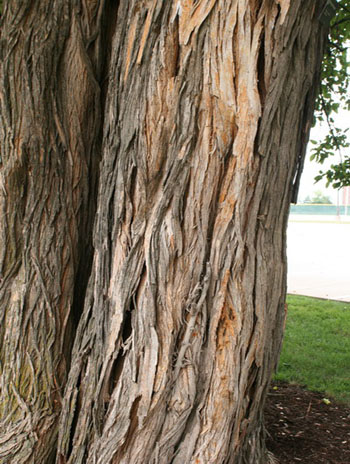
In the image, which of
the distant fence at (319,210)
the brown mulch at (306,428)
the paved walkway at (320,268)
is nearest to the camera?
the brown mulch at (306,428)

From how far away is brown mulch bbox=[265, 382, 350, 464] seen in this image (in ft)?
11.8

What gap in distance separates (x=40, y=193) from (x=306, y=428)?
2602mm

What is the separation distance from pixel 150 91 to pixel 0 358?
196 centimetres

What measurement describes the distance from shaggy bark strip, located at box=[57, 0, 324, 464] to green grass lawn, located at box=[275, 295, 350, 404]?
263 cm

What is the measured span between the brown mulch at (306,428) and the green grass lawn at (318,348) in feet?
1.16

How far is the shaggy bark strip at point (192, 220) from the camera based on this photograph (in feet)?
8.45

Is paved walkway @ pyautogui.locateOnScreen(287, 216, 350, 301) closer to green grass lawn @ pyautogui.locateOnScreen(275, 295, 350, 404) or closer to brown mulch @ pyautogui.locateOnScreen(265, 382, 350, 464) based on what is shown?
green grass lawn @ pyautogui.locateOnScreen(275, 295, 350, 404)

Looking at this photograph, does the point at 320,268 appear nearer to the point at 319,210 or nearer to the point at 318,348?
the point at 318,348

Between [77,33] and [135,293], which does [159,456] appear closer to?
[135,293]

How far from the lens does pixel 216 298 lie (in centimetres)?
265

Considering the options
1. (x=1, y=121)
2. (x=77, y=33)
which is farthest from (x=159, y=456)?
(x=77, y=33)

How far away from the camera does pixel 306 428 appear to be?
403 cm

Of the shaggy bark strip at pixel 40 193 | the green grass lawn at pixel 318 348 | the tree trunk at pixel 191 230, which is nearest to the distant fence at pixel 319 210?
the green grass lawn at pixel 318 348

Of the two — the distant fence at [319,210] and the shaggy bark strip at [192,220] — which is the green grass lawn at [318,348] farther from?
the distant fence at [319,210]
